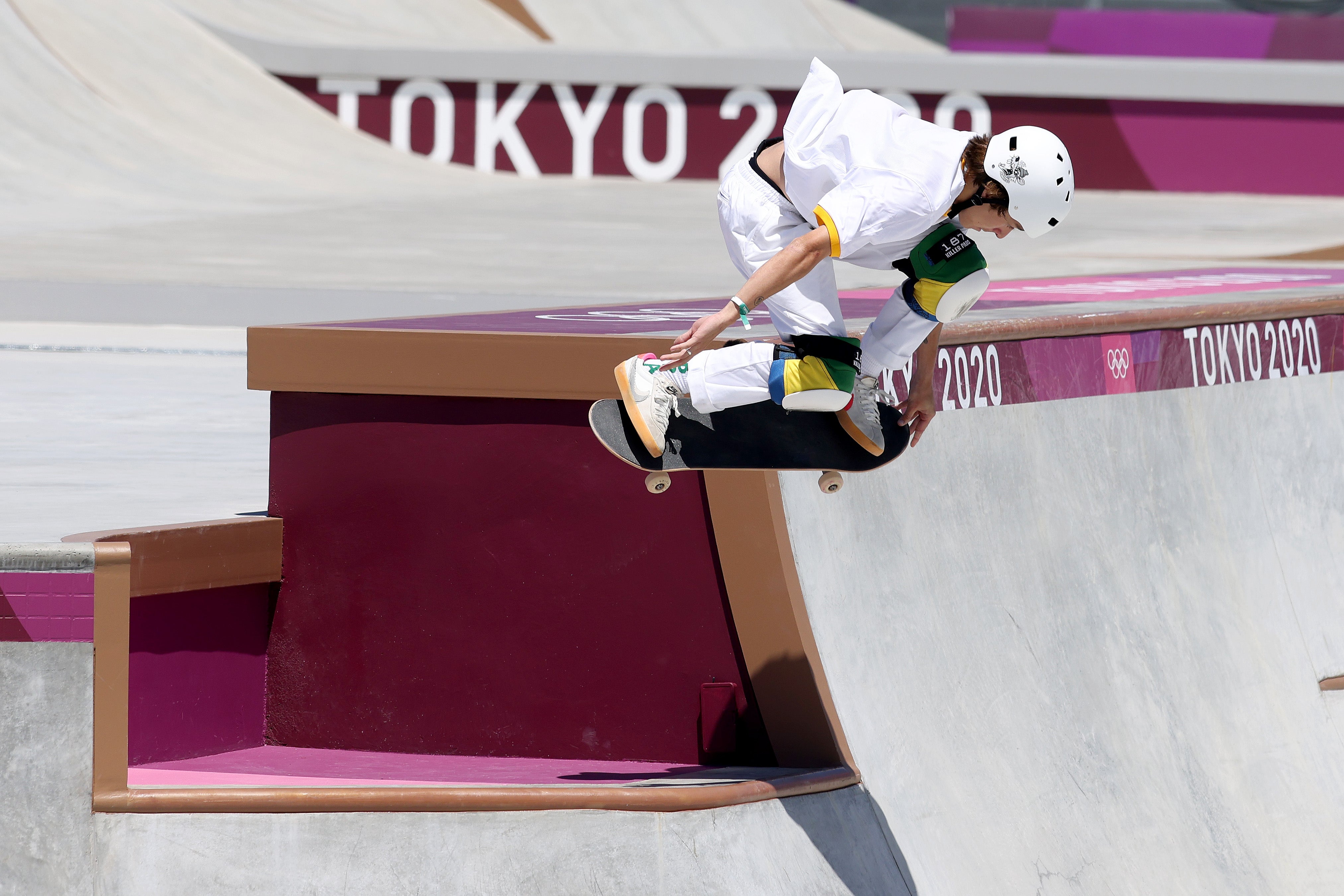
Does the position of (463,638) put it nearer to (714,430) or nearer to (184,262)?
(714,430)

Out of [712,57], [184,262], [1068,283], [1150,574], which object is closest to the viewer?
[1150,574]

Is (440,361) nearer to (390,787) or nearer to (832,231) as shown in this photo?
(390,787)

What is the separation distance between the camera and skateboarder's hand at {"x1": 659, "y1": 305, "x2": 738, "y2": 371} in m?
4.68

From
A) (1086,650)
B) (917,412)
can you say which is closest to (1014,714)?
(1086,650)

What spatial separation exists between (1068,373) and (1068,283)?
4.50 metres

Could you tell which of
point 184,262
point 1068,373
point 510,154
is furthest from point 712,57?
point 1068,373

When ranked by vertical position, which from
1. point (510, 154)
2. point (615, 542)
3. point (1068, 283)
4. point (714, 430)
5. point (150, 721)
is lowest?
point (150, 721)

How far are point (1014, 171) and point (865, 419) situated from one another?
36.6 inches

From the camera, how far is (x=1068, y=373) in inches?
288

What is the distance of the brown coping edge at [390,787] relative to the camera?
5.05 metres

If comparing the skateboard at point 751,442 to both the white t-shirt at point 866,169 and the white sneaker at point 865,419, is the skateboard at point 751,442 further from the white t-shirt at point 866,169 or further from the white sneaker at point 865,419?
the white t-shirt at point 866,169

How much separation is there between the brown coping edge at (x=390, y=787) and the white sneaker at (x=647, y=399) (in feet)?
1.91

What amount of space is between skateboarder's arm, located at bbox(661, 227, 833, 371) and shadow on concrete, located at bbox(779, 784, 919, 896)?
154cm

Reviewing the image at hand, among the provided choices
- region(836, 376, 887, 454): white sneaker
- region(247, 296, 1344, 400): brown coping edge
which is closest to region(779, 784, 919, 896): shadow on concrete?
region(836, 376, 887, 454): white sneaker
